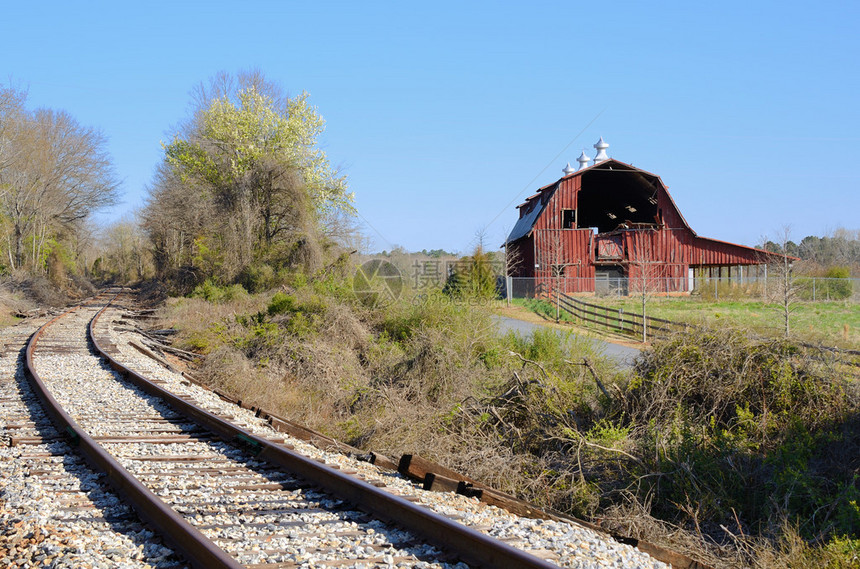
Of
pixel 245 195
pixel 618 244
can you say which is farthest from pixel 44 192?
pixel 618 244

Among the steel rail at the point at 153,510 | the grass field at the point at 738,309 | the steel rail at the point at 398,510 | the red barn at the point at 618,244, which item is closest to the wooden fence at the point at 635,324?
the grass field at the point at 738,309

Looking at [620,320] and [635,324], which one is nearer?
[635,324]

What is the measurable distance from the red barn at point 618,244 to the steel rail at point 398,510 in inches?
1538

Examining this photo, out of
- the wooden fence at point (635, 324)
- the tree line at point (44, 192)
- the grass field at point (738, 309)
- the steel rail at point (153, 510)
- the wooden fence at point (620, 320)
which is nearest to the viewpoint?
the steel rail at point (153, 510)

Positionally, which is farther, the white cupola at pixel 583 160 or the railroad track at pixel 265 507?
the white cupola at pixel 583 160

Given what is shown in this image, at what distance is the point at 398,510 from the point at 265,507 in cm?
113

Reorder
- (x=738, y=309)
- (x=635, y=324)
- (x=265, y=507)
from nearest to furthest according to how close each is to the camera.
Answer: (x=265, y=507), (x=635, y=324), (x=738, y=309)

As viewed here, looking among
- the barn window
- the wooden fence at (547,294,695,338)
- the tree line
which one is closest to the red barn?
the barn window

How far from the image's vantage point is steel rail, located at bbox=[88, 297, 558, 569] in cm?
415

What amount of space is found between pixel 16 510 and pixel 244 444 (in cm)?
269

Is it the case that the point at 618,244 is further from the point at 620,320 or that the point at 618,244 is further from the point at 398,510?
the point at 398,510

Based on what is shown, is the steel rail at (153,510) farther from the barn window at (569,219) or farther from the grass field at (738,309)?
the barn window at (569,219)

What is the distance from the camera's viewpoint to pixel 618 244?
48.4 meters

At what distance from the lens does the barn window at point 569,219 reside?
1854 inches
